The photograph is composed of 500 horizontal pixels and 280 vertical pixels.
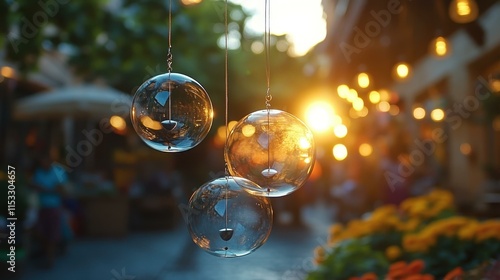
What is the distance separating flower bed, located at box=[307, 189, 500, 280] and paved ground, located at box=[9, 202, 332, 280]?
2715 mm

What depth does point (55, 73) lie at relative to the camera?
2167 centimetres

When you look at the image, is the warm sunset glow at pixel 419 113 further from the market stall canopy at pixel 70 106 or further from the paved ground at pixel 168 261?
the market stall canopy at pixel 70 106

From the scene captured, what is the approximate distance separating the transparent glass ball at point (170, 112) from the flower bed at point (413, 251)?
1.56m

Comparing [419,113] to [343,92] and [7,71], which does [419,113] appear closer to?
[343,92]

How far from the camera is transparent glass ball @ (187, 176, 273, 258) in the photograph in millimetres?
2658

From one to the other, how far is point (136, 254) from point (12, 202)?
3.88 meters

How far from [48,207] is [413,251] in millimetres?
7586

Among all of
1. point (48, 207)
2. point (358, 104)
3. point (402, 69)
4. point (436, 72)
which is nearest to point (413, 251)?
point (402, 69)

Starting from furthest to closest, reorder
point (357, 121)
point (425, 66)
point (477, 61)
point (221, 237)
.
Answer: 1. point (425, 66)
2. point (477, 61)
3. point (357, 121)
4. point (221, 237)

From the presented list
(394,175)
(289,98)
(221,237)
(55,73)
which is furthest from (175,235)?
(221,237)

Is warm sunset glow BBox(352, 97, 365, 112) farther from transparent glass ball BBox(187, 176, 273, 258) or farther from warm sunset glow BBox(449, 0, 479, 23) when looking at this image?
transparent glass ball BBox(187, 176, 273, 258)

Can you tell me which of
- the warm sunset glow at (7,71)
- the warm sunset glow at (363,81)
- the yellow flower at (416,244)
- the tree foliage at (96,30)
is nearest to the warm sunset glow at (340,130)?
the warm sunset glow at (363,81)

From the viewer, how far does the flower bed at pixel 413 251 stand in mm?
4105

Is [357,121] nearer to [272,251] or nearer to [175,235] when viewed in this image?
[272,251]
